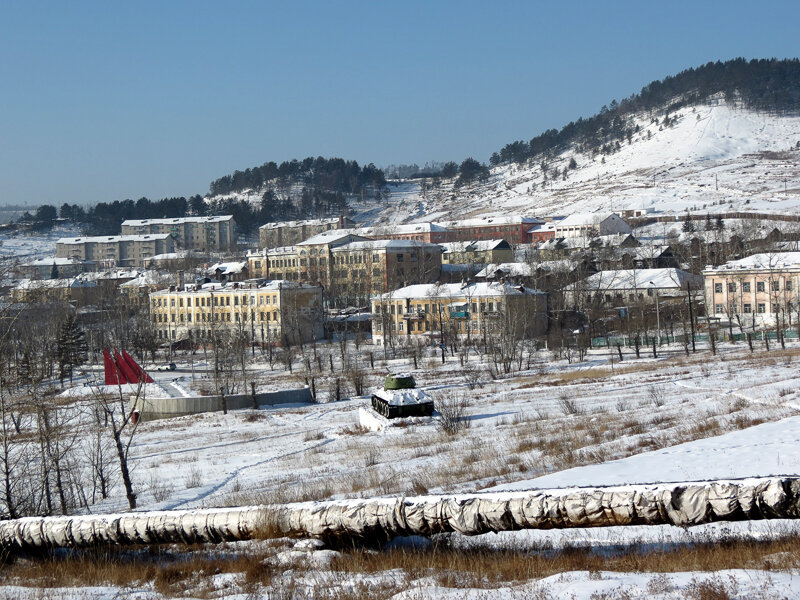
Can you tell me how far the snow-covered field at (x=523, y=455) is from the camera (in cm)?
734

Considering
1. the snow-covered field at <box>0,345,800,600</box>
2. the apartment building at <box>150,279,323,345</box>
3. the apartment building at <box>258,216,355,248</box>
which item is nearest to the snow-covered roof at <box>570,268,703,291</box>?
the apartment building at <box>150,279,323,345</box>

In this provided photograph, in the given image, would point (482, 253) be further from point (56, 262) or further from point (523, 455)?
point (523, 455)

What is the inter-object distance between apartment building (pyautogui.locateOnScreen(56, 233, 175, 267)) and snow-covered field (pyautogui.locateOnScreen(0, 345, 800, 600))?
377 ft

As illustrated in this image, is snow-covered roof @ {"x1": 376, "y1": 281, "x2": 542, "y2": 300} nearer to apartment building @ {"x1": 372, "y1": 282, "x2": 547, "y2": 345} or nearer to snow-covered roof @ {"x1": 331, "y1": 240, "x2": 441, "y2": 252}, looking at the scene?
apartment building @ {"x1": 372, "y1": 282, "x2": 547, "y2": 345}

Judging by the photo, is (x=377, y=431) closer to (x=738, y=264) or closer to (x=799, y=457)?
(x=799, y=457)

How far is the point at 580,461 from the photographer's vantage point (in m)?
15.6

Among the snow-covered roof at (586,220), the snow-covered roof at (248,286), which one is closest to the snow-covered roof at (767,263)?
the snow-covered roof at (248,286)

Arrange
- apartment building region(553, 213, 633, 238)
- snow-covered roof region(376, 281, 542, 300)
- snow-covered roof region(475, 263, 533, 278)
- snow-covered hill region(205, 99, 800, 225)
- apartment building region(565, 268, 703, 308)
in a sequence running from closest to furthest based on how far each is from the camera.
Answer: snow-covered roof region(376, 281, 542, 300)
apartment building region(565, 268, 703, 308)
snow-covered roof region(475, 263, 533, 278)
apartment building region(553, 213, 633, 238)
snow-covered hill region(205, 99, 800, 225)

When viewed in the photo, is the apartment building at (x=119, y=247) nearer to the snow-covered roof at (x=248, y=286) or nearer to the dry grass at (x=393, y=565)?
the snow-covered roof at (x=248, y=286)

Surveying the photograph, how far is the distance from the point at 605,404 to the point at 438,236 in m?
90.8

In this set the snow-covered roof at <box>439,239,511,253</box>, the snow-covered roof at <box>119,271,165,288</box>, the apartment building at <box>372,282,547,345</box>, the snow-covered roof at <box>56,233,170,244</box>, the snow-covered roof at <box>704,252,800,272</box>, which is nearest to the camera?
the snow-covered roof at <box>704,252,800,272</box>

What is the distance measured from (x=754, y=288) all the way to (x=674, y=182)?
10107 cm

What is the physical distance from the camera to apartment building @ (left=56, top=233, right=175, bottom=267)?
145 meters

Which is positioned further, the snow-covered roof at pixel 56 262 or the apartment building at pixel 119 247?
the apartment building at pixel 119 247
